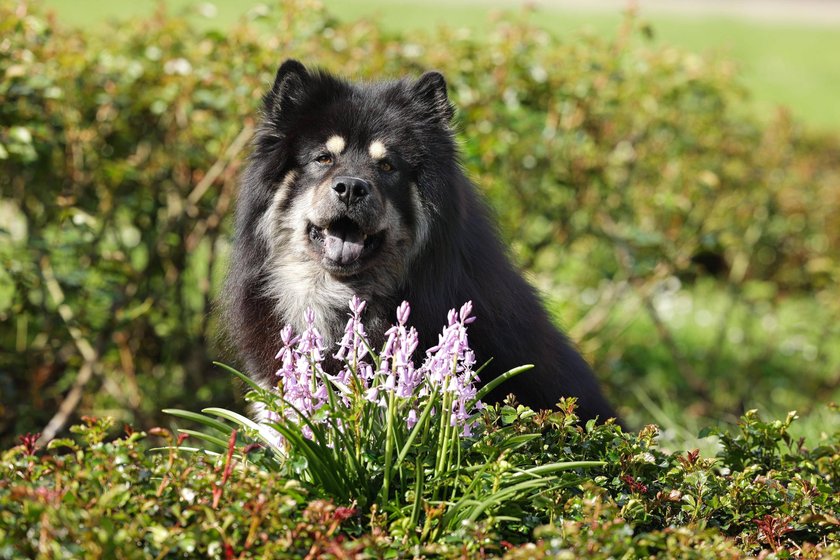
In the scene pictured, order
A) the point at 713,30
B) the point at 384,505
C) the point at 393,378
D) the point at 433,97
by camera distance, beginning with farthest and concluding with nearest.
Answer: the point at 713,30 < the point at 433,97 < the point at 393,378 < the point at 384,505

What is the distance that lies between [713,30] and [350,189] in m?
23.7

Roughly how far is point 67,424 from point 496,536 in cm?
364

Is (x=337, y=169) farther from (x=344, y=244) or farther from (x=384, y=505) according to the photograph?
(x=384, y=505)

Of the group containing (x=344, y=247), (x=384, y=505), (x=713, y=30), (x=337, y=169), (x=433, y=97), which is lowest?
(x=384, y=505)

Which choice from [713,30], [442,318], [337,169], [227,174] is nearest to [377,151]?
[337,169]

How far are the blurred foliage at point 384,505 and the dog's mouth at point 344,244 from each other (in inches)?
45.0

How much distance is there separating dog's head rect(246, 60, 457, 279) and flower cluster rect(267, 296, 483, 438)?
92 centimetres

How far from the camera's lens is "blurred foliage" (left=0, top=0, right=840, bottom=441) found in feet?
16.7

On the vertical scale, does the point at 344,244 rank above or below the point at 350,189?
below

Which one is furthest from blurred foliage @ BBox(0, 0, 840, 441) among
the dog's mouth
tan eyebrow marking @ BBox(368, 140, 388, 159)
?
tan eyebrow marking @ BBox(368, 140, 388, 159)

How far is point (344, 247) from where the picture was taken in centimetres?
402

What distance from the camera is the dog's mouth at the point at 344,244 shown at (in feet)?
13.1

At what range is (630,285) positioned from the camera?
6.98 metres

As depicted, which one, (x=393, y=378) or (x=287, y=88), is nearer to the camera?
(x=393, y=378)
